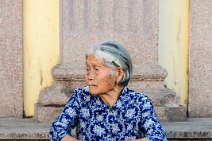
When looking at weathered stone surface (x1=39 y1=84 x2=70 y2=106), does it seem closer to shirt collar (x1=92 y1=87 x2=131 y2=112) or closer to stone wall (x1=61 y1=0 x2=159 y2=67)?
stone wall (x1=61 y1=0 x2=159 y2=67)

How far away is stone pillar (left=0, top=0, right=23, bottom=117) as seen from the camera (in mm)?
5336

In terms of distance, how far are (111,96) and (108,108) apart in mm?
80

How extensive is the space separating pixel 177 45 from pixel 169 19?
275 mm

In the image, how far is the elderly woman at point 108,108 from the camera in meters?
3.30

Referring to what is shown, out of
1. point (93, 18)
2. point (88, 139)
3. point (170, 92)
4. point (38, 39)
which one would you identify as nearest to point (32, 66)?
point (38, 39)

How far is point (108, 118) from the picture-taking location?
340cm

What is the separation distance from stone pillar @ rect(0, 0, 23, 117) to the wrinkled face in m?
2.16

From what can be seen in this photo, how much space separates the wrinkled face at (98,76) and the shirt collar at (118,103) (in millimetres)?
82

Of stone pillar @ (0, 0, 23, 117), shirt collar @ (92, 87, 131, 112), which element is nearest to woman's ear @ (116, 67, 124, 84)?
shirt collar @ (92, 87, 131, 112)

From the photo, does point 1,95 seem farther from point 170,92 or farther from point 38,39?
point 170,92

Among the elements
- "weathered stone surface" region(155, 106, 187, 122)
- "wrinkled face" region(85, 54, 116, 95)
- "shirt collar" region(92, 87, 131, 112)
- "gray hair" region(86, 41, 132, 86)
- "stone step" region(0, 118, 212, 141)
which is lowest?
"stone step" region(0, 118, 212, 141)

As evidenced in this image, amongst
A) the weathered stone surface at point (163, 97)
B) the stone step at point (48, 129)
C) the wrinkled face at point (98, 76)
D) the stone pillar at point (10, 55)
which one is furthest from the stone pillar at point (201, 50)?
the wrinkled face at point (98, 76)

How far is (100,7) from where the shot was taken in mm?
5156

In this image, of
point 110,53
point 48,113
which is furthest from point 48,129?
point 110,53
